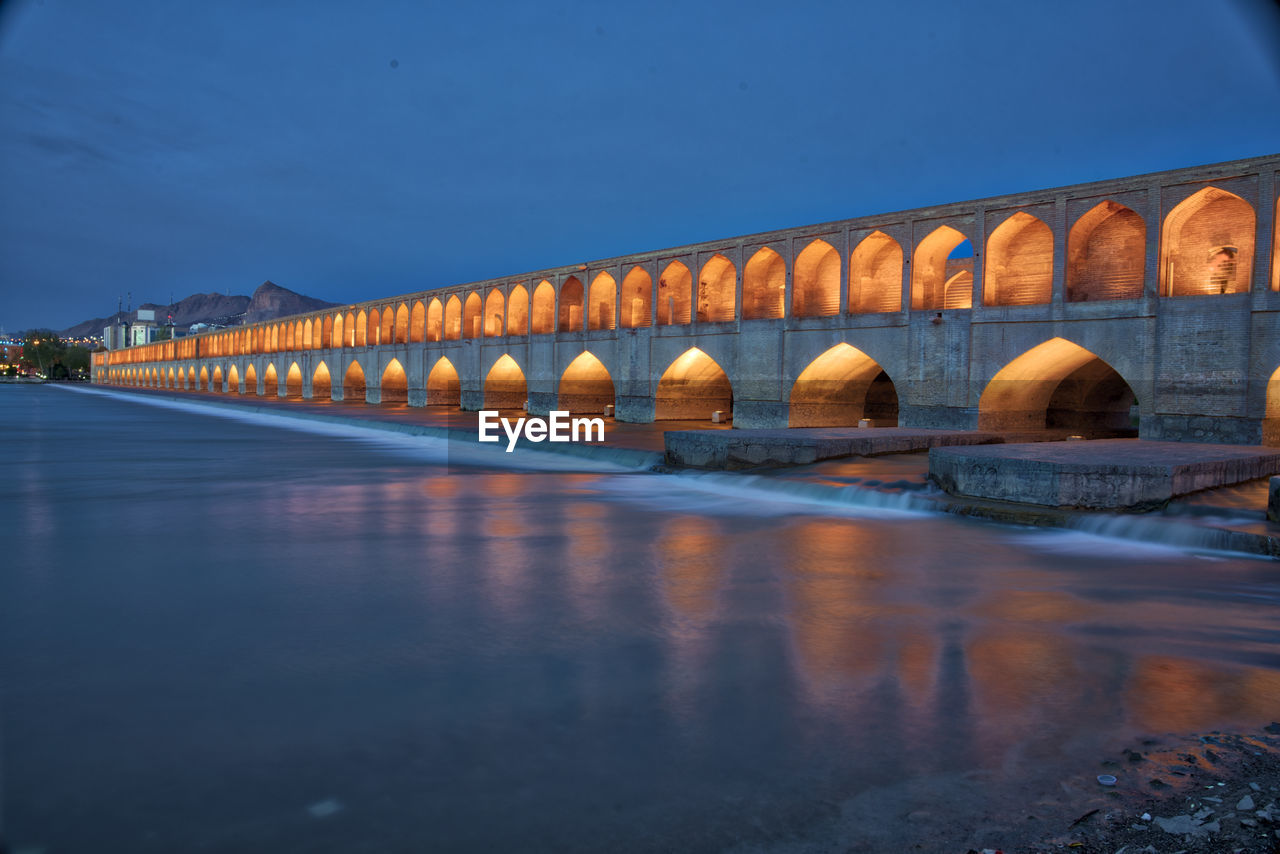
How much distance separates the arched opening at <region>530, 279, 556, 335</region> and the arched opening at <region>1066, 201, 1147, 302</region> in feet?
→ 39.3

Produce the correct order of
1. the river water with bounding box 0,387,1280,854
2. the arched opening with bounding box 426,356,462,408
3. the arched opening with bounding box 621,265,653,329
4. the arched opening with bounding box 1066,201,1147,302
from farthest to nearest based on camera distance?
the arched opening with bounding box 426,356,462,408 < the arched opening with bounding box 621,265,653,329 < the arched opening with bounding box 1066,201,1147,302 < the river water with bounding box 0,387,1280,854

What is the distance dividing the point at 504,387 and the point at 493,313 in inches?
80.0

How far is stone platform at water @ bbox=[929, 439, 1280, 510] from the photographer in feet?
19.9

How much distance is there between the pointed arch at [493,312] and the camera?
23109 mm

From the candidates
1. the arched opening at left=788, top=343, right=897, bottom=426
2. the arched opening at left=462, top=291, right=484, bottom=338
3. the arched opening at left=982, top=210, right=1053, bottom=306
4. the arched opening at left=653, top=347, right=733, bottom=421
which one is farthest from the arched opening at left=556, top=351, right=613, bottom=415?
the arched opening at left=982, top=210, right=1053, bottom=306

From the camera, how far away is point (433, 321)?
1017 inches

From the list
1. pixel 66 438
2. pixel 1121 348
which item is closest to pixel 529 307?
pixel 66 438

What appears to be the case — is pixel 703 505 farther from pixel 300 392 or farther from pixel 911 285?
pixel 300 392

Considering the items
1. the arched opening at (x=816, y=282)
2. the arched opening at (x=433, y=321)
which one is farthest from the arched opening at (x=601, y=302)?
the arched opening at (x=433, y=321)

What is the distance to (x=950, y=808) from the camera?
6.75 feet

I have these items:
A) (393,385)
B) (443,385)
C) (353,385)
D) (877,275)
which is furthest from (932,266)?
(353,385)

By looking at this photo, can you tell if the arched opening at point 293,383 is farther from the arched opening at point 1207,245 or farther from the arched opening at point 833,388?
the arched opening at point 1207,245

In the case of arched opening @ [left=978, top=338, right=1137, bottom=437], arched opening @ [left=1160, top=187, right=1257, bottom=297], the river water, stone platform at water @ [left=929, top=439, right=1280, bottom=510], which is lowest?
the river water

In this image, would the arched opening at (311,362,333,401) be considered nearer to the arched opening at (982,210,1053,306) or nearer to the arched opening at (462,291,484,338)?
the arched opening at (462,291,484,338)
